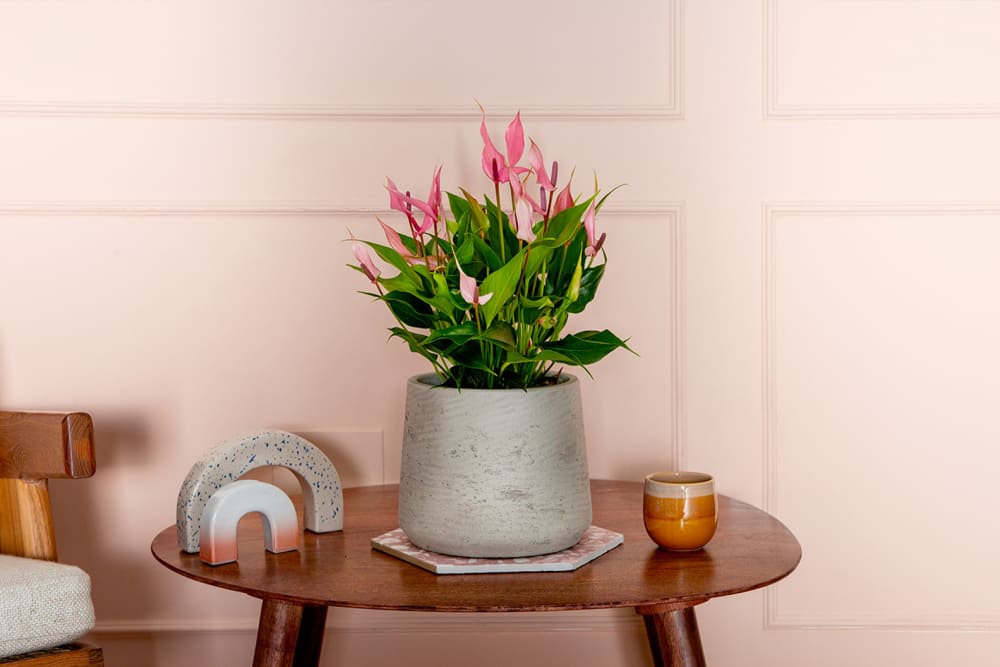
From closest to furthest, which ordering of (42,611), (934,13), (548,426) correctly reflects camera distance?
1. (548,426)
2. (42,611)
3. (934,13)

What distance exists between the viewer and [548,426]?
1.16m

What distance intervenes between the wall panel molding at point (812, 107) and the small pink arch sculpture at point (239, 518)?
1088 mm

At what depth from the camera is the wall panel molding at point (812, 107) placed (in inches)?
68.5

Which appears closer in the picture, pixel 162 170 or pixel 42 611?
pixel 42 611

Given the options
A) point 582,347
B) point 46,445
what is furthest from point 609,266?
point 46,445

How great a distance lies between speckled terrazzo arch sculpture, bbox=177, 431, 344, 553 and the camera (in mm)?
1226

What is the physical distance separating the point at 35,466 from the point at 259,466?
14.8 inches

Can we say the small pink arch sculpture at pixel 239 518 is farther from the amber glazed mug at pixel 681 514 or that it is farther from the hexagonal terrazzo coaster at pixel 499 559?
the amber glazed mug at pixel 681 514

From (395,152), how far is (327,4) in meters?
0.28

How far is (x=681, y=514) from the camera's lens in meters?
1.20

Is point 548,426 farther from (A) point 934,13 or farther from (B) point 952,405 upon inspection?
(A) point 934,13

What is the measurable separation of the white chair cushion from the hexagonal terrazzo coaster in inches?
16.2

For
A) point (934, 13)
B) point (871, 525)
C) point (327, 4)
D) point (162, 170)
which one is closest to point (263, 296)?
point (162, 170)

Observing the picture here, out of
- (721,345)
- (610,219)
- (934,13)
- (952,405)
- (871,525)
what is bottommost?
(871,525)
